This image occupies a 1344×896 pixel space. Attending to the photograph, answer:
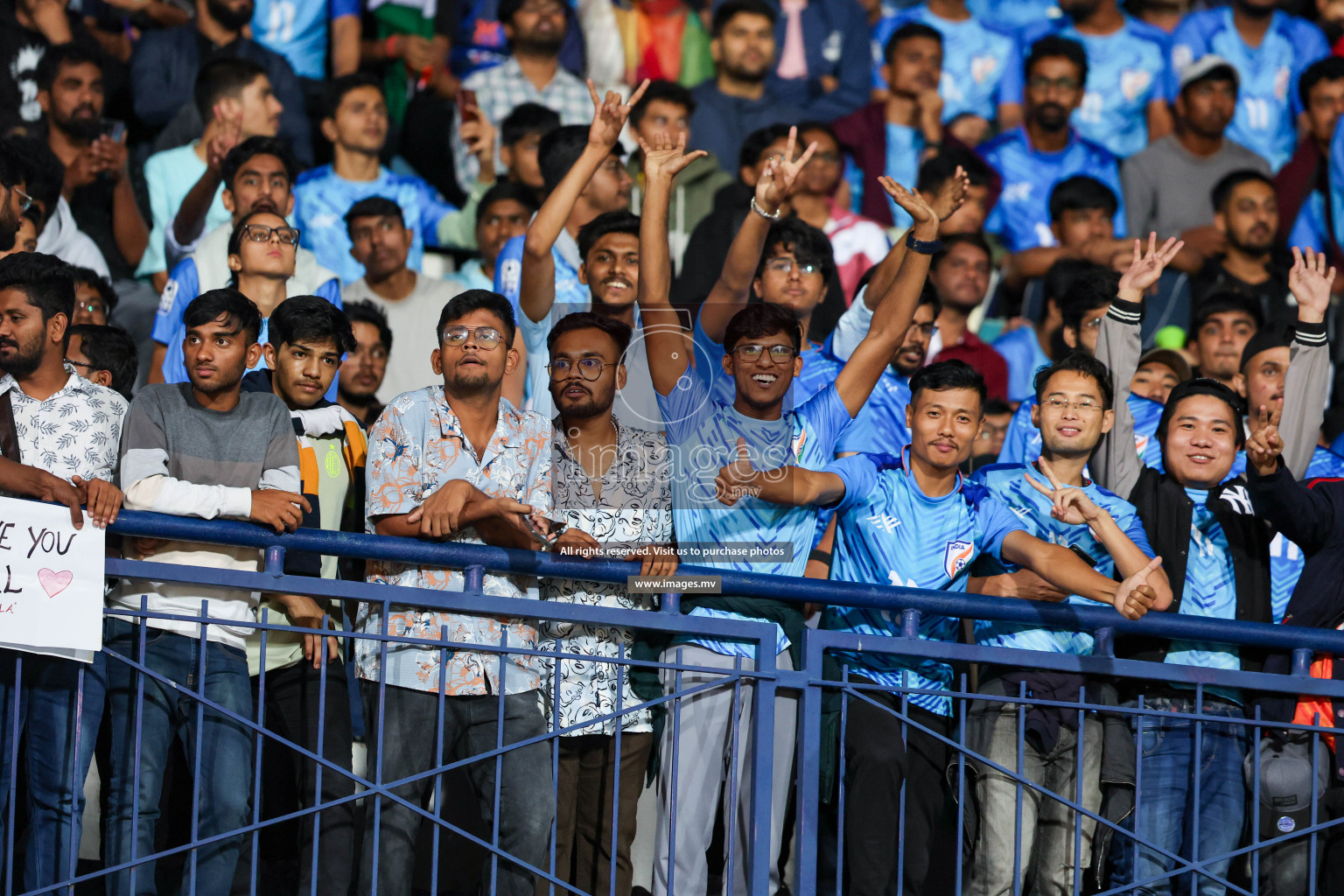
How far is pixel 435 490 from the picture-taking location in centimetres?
450

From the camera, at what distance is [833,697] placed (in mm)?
4566

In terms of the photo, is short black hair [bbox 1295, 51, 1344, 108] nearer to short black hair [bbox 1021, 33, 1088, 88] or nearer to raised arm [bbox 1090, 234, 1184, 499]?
short black hair [bbox 1021, 33, 1088, 88]

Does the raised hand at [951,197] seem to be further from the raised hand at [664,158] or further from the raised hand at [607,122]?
the raised hand at [607,122]

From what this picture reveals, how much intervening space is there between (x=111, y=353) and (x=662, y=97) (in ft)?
11.7

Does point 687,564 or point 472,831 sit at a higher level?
point 687,564

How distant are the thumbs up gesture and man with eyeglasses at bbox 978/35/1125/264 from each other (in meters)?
4.91

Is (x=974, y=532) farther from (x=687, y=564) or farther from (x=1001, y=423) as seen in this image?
(x=1001, y=423)

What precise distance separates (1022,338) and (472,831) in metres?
4.08

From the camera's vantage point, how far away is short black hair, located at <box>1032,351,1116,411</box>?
17.3 ft

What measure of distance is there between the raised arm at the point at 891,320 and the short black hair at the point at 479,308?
1.09 meters

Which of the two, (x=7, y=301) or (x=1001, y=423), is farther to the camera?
(x=1001, y=423)

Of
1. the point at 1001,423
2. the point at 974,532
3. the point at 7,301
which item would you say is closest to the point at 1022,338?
the point at 1001,423

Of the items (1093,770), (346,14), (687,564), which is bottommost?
(1093,770)

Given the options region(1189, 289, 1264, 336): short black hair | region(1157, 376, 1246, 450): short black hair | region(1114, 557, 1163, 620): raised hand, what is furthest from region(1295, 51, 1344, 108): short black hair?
region(1114, 557, 1163, 620): raised hand
